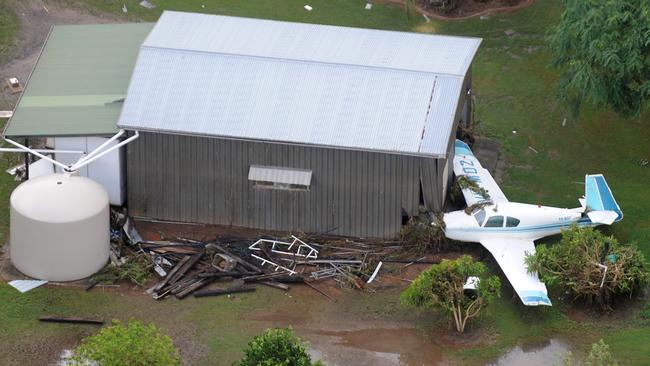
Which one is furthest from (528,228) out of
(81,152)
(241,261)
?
(81,152)

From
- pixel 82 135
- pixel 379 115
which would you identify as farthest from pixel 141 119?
pixel 379 115

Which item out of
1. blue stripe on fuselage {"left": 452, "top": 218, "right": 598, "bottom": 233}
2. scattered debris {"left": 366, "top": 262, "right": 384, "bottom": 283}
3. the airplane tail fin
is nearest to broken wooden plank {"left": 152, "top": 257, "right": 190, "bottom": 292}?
scattered debris {"left": 366, "top": 262, "right": 384, "bottom": 283}

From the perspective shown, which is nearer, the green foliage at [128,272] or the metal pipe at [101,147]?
the green foliage at [128,272]

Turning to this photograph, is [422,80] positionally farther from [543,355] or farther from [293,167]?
[543,355]

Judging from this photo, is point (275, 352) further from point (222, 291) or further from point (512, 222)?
point (512, 222)

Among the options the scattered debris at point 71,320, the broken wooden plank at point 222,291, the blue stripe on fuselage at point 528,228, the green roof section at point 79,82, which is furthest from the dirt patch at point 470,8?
the scattered debris at point 71,320

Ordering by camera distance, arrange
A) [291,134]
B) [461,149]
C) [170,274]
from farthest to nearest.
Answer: [461,149]
[291,134]
[170,274]

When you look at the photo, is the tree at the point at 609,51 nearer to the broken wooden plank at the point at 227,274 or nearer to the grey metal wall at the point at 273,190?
the grey metal wall at the point at 273,190
